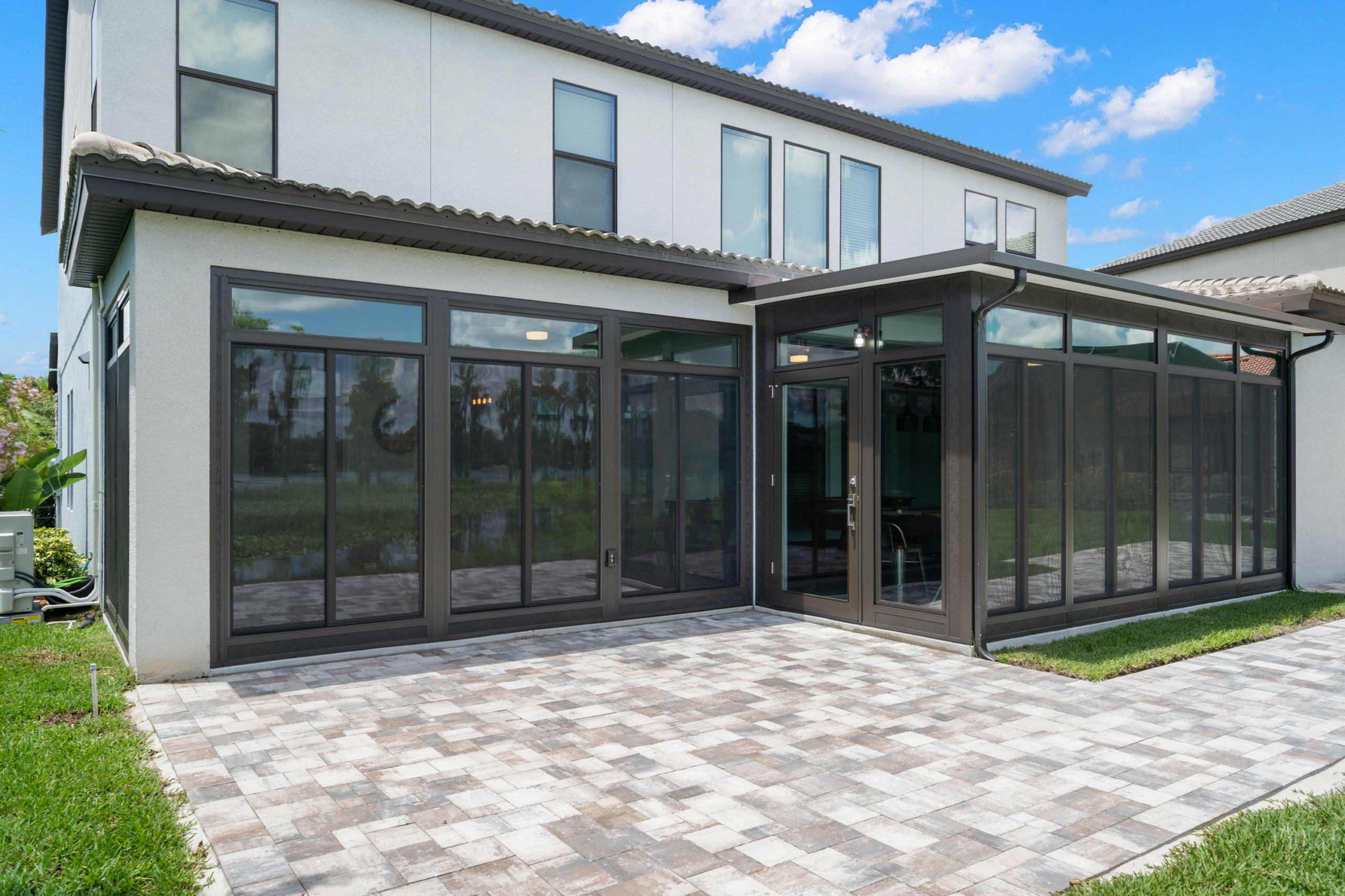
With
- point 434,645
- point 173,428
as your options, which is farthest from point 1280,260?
point 173,428

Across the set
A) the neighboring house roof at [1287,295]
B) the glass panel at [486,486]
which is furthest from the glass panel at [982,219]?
the glass panel at [486,486]

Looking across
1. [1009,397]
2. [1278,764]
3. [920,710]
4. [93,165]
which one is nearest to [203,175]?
[93,165]

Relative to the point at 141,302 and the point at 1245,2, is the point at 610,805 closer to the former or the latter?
the point at 141,302

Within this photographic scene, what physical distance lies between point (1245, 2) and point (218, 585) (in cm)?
2222

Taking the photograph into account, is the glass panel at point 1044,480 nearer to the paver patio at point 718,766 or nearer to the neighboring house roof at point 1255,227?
the paver patio at point 718,766

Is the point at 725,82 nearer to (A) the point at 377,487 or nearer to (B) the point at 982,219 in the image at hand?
(B) the point at 982,219

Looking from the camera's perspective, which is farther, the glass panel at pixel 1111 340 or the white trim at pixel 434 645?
the glass panel at pixel 1111 340

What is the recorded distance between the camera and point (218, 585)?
621cm

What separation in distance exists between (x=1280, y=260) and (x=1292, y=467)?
6.38m

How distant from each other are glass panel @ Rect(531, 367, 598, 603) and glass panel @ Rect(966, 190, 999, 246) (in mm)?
7956

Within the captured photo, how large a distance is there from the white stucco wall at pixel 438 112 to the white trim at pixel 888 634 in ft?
15.0

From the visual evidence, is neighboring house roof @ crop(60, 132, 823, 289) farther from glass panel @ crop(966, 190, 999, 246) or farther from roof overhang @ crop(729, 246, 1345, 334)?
glass panel @ crop(966, 190, 999, 246)

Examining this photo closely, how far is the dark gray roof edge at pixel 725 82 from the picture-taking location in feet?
28.7

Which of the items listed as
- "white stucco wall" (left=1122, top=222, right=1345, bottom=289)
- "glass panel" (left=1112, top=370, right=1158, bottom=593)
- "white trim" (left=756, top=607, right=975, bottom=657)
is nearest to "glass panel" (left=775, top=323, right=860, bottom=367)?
"white trim" (left=756, top=607, right=975, bottom=657)
